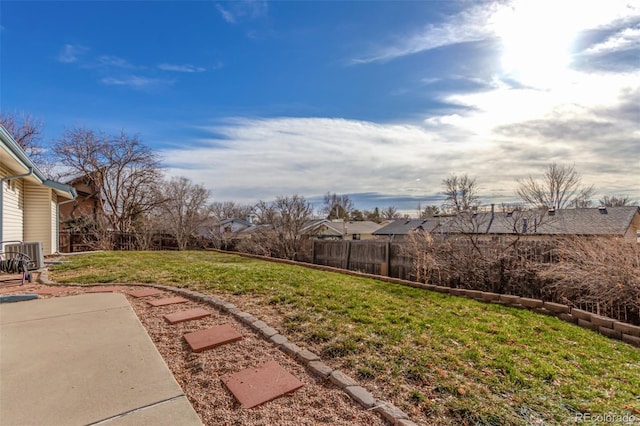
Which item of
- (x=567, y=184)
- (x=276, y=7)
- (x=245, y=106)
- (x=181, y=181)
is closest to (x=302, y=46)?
(x=276, y=7)

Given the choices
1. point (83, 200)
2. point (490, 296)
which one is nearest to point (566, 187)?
point (490, 296)

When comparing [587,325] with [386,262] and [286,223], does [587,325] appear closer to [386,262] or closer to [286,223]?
[386,262]

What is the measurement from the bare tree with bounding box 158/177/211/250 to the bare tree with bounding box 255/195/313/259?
580 centimetres

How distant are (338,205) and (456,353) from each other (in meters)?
42.7

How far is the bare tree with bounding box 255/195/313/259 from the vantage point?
39.6ft

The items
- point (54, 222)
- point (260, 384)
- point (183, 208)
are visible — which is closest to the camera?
point (260, 384)

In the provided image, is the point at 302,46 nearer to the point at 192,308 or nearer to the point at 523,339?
the point at 192,308

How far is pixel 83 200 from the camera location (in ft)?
57.4

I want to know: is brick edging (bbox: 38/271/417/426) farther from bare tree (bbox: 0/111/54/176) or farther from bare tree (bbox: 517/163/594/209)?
bare tree (bbox: 517/163/594/209)

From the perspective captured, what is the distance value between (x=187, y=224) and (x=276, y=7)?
12.6 meters

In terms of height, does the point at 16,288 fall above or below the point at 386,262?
above

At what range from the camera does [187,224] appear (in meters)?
16.2

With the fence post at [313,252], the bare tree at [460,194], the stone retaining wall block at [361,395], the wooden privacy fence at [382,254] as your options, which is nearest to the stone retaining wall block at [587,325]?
the wooden privacy fence at [382,254]

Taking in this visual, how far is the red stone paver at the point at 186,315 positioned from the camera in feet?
11.1
